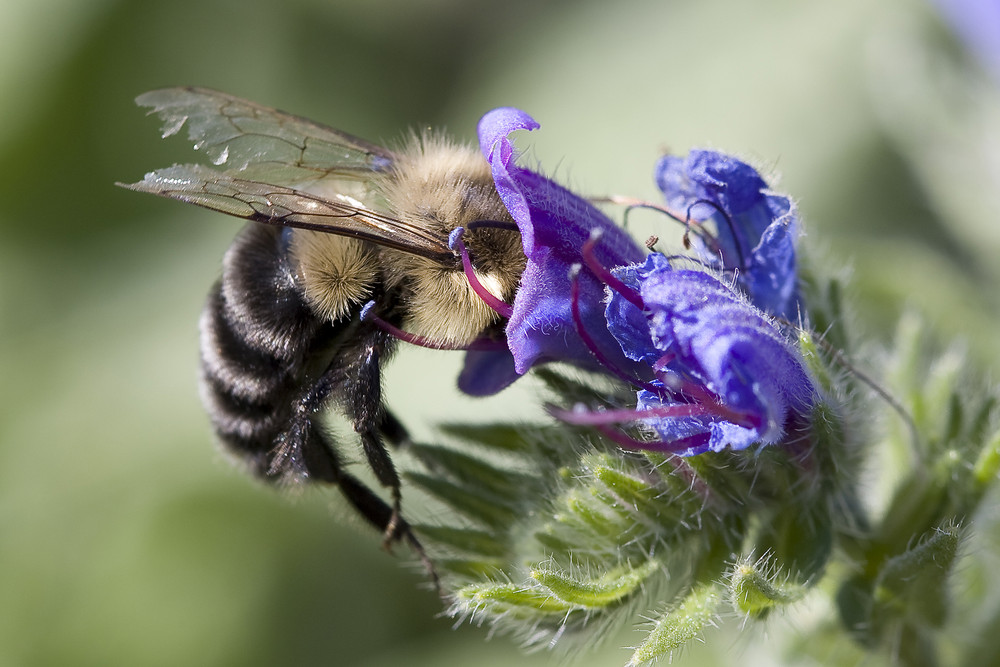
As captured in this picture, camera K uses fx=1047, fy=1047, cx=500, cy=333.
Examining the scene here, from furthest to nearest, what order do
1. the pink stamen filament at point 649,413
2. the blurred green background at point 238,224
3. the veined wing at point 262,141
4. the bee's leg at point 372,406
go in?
the blurred green background at point 238,224
the veined wing at point 262,141
the bee's leg at point 372,406
the pink stamen filament at point 649,413

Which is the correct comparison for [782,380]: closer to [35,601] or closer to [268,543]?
[268,543]

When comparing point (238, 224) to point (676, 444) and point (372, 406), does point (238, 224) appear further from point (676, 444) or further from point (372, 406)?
point (676, 444)

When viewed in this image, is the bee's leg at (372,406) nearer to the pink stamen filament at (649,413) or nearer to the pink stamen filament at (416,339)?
the pink stamen filament at (416,339)

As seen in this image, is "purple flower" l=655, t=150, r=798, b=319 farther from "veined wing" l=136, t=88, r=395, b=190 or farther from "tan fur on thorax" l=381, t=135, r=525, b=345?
"veined wing" l=136, t=88, r=395, b=190

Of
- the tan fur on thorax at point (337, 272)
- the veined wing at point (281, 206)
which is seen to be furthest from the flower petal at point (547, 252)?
the tan fur on thorax at point (337, 272)

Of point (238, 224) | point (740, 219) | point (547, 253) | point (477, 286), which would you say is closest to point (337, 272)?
point (477, 286)

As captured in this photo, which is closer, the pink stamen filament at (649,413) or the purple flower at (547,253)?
the pink stamen filament at (649,413)

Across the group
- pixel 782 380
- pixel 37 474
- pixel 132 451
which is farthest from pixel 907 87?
pixel 37 474
